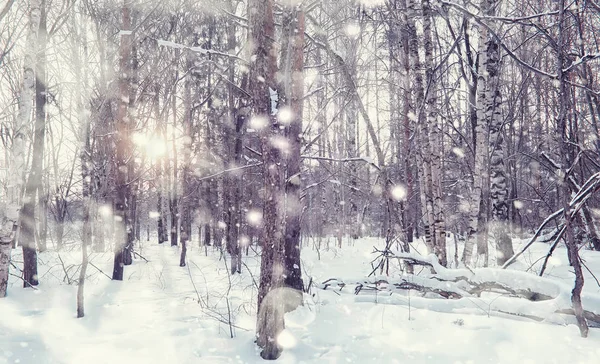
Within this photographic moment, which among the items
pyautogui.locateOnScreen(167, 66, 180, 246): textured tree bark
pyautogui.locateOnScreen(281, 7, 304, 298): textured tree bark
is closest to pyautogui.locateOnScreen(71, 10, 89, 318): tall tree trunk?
pyautogui.locateOnScreen(281, 7, 304, 298): textured tree bark

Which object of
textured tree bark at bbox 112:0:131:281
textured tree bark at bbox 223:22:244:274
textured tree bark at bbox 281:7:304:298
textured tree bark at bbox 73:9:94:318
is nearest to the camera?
textured tree bark at bbox 73:9:94:318

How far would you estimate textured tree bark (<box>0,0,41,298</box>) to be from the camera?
20.2 feet

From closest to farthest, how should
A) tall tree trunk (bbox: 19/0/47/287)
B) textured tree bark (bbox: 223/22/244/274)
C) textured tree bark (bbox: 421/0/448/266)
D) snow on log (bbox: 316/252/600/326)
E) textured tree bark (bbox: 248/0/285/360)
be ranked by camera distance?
1. textured tree bark (bbox: 248/0/285/360)
2. snow on log (bbox: 316/252/600/326)
3. textured tree bark (bbox: 421/0/448/266)
4. tall tree trunk (bbox: 19/0/47/287)
5. textured tree bark (bbox: 223/22/244/274)

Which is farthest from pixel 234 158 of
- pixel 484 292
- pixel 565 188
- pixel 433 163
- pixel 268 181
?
pixel 565 188

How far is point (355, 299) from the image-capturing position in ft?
17.6

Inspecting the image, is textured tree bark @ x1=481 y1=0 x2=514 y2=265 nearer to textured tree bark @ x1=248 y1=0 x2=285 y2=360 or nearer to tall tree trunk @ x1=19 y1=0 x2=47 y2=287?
textured tree bark @ x1=248 y1=0 x2=285 y2=360

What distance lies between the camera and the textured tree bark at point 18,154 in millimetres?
6145

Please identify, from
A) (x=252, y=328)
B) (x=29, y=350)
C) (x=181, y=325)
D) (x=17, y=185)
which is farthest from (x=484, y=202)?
(x=17, y=185)

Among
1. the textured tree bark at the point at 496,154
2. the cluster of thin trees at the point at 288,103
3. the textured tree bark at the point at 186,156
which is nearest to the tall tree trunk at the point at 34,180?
the cluster of thin trees at the point at 288,103

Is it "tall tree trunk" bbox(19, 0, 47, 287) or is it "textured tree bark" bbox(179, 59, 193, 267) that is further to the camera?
"textured tree bark" bbox(179, 59, 193, 267)

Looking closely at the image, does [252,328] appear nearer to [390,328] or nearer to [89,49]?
[390,328]

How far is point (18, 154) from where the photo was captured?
6.20 metres

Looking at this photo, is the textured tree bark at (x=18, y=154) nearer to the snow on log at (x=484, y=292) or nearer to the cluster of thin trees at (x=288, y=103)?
the cluster of thin trees at (x=288, y=103)

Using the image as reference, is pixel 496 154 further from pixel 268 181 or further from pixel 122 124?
pixel 122 124
